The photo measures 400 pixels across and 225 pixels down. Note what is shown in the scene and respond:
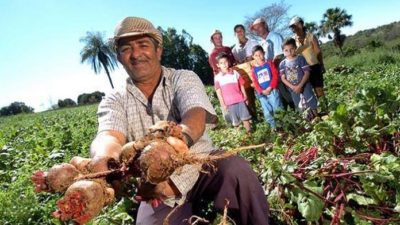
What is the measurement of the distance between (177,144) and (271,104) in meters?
4.85

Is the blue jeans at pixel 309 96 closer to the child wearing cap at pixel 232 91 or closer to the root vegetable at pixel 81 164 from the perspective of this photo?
the child wearing cap at pixel 232 91

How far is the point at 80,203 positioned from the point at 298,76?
16.0ft

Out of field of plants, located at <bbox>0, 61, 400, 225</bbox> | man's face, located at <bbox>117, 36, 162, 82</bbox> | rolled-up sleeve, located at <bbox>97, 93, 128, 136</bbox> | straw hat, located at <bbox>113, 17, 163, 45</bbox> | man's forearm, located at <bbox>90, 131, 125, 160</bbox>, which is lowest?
field of plants, located at <bbox>0, 61, 400, 225</bbox>

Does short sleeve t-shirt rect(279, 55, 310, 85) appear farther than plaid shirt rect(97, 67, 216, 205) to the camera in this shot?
Yes

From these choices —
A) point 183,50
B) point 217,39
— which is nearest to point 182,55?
point 183,50

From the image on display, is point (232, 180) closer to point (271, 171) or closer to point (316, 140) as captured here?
point (271, 171)

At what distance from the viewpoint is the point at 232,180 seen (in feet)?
7.42

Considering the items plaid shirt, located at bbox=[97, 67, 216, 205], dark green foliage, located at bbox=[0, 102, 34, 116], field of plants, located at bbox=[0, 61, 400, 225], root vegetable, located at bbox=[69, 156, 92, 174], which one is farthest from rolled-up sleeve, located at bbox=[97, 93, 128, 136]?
dark green foliage, located at bbox=[0, 102, 34, 116]

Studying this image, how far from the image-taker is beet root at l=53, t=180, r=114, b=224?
1.42 m

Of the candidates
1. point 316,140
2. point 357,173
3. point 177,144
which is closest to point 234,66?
point 316,140

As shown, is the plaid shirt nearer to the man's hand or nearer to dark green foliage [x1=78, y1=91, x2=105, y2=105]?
the man's hand

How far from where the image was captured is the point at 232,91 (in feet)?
21.2

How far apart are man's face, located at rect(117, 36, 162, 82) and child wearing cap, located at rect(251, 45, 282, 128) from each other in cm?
386

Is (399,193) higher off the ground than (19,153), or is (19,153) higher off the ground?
(19,153)
